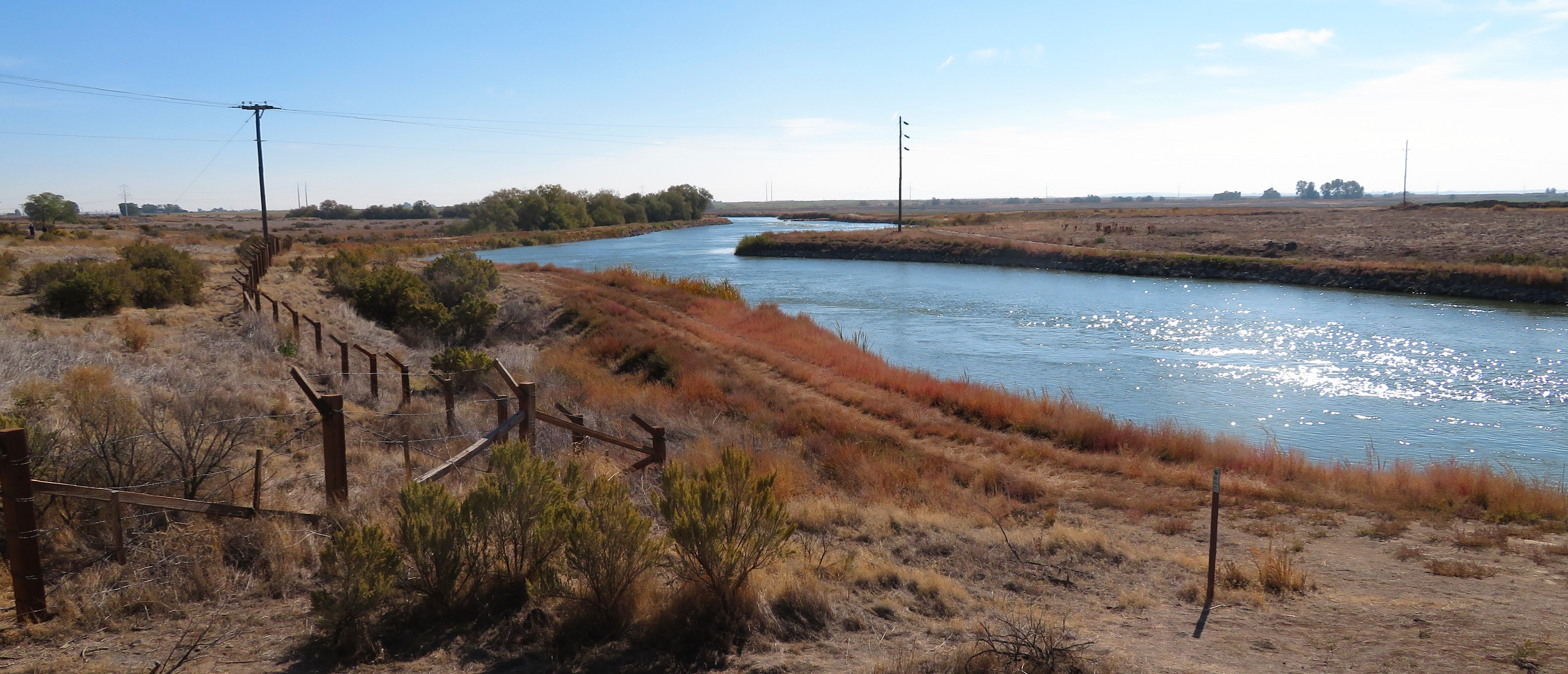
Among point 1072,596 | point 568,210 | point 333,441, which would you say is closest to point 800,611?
point 1072,596

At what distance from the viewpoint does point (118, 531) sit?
6.23m

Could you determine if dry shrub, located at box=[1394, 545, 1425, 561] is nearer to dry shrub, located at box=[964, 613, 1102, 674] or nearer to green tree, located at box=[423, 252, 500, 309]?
dry shrub, located at box=[964, 613, 1102, 674]

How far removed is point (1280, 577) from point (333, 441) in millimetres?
8019

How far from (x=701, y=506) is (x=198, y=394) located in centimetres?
828

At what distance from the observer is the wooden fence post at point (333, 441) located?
22.9 feet

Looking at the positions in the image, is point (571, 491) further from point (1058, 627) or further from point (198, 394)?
point (198, 394)

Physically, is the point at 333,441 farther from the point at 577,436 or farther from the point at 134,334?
the point at 134,334

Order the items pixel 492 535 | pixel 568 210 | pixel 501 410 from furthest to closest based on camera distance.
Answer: pixel 568 210, pixel 501 410, pixel 492 535

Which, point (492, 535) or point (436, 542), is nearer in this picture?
point (436, 542)

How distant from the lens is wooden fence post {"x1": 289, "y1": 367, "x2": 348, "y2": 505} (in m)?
6.98

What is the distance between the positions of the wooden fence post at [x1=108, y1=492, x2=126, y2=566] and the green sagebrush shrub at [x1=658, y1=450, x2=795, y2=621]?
3.82 metres

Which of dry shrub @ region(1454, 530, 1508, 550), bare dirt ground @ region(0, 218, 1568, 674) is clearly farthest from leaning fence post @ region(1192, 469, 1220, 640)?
dry shrub @ region(1454, 530, 1508, 550)

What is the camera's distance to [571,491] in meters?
6.52

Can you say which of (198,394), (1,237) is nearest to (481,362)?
(198,394)
